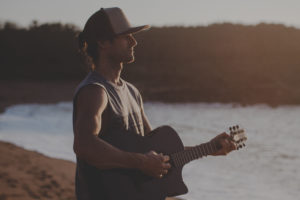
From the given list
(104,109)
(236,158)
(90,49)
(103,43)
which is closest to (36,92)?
(236,158)

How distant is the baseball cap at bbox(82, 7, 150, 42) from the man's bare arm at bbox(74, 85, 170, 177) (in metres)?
0.38

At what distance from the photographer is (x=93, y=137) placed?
6.87ft

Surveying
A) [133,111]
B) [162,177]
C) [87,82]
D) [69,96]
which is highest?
[87,82]

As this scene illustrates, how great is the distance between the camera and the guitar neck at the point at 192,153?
260cm

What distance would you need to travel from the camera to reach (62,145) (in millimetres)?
10297

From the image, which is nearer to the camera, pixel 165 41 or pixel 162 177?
pixel 162 177

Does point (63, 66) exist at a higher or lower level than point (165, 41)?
lower

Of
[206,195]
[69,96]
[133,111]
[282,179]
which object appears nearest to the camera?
[133,111]

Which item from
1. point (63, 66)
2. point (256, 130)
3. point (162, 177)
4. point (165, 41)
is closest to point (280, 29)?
point (165, 41)

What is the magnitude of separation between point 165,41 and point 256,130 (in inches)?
1083

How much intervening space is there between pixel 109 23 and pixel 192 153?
0.98 metres

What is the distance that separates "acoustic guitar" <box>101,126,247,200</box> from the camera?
2.29m

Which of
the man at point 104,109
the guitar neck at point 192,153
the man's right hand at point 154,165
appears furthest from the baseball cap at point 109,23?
the guitar neck at point 192,153

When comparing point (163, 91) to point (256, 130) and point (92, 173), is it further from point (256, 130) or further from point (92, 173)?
point (92, 173)
